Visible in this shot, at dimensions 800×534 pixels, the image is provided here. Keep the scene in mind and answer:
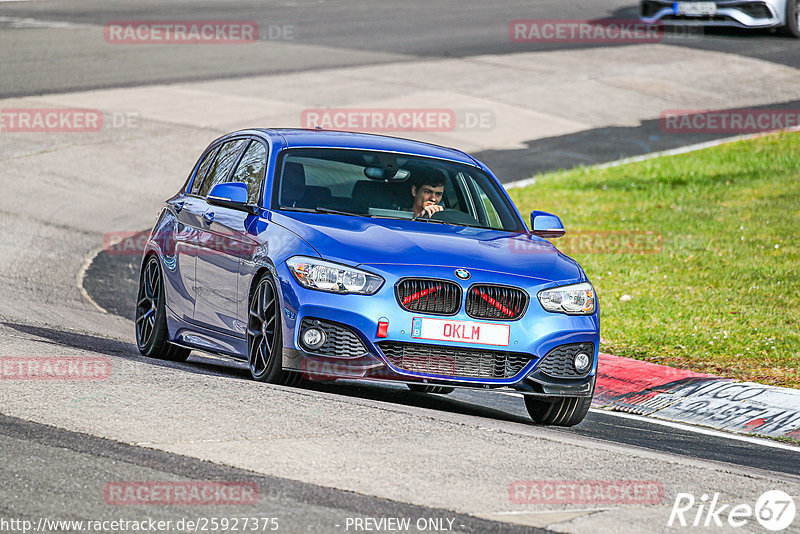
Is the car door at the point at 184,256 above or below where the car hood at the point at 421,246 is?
below

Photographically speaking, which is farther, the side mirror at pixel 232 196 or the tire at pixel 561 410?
the side mirror at pixel 232 196

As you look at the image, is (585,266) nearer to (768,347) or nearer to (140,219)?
(768,347)

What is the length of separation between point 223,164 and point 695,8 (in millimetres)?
21739

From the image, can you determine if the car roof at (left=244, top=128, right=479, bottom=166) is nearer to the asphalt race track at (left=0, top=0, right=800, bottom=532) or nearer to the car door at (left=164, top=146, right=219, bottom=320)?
the car door at (left=164, top=146, right=219, bottom=320)

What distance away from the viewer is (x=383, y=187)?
8891mm

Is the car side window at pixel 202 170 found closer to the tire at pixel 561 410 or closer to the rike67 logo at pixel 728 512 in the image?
the tire at pixel 561 410

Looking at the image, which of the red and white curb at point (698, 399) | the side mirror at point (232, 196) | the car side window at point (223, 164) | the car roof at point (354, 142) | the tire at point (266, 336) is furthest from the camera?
the car side window at point (223, 164)

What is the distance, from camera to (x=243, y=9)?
1366 inches

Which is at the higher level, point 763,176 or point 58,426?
point 58,426

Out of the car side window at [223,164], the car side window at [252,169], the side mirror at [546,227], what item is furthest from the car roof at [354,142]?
the side mirror at [546,227]

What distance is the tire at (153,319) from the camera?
9.94 meters

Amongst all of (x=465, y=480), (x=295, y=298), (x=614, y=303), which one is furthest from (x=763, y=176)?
(x=465, y=480)

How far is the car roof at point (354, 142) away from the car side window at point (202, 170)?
0.78 m

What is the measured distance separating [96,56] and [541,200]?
11936 millimetres
